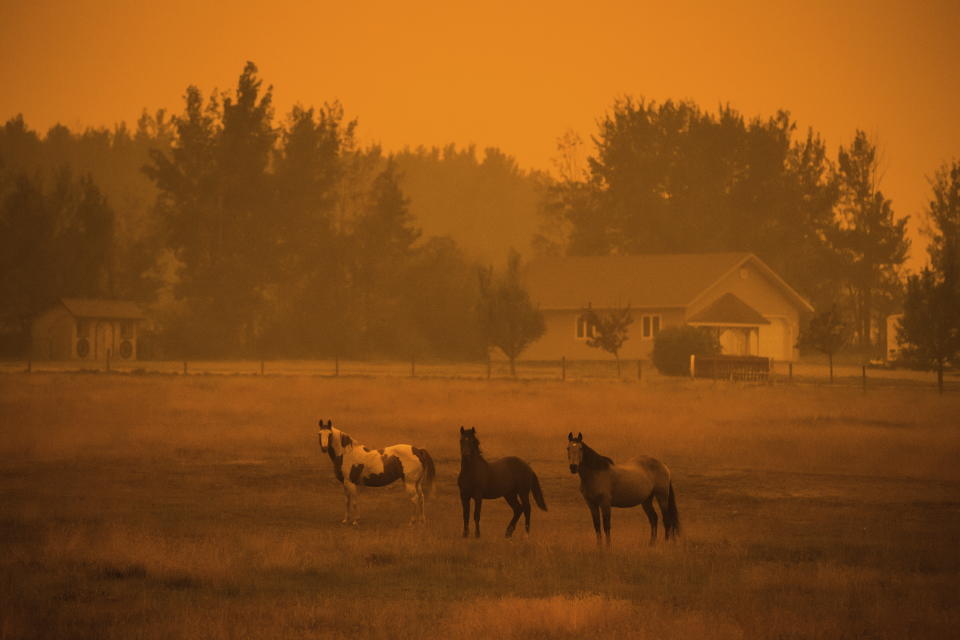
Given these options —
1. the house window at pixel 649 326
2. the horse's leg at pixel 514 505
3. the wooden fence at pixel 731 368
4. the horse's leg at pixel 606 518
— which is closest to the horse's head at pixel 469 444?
the horse's leg at pixel 514 505

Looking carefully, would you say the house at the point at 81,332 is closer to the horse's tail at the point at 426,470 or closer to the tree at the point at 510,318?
the tree at the point at 510,318

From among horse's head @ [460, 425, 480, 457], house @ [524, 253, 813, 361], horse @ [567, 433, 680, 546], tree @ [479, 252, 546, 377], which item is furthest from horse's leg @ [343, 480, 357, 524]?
house @ [524, 253, 813, 361]

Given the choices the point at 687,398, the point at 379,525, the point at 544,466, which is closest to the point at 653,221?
the point at 687,398

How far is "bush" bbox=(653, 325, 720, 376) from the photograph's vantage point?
189 ft

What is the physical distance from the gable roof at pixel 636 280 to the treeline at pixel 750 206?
20.6 metres

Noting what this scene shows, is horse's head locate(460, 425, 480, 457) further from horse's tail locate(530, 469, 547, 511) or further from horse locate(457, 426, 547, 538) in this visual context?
horse's tail locate(530, 469, 547, 511)

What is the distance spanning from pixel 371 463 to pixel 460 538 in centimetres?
181

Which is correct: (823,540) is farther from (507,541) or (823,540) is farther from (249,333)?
(249,333)

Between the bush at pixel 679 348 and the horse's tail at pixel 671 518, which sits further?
the bush at pixel 679 348

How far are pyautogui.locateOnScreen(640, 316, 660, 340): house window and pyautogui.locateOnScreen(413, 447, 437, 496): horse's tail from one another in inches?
2248

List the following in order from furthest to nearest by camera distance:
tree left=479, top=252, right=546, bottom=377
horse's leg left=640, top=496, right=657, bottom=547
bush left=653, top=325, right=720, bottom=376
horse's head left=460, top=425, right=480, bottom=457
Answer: tree left=479, top=252, right=546, bottom=377 → bush left=653, top=325, right=720, bottom=376 → horse's leg left=640, top=496, right=657, bottom=547 → horse's head left=460, top=425, right=480, bottom=457

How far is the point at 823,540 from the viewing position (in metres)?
15.1

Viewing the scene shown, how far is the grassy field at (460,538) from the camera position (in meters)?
10.7

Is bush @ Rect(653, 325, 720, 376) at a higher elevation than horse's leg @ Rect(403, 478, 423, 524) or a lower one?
higher
